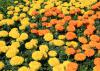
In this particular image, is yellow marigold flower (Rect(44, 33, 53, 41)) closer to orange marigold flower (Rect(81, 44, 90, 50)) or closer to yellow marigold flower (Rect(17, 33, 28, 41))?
yellow marigold flower (Rect(17, 33, 28, 41))

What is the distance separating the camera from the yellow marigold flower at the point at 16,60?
17.1ft

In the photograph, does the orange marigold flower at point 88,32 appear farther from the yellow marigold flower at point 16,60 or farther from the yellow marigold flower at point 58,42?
the yellow marigold flower at point 16,60

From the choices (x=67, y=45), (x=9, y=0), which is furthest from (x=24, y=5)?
(x=67, y=45)

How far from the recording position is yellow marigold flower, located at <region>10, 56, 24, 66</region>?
17.1ft

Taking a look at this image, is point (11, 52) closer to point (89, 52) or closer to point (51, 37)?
point (51, 37)

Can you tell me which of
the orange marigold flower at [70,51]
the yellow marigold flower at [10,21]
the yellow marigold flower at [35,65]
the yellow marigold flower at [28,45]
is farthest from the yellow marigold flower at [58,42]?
the yellow marigold flower at [10,21]

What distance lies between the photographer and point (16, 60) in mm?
5266

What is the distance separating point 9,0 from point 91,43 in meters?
3.44

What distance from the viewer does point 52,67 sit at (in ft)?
17.1

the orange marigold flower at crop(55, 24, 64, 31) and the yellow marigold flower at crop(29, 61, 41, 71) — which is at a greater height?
the orange marigold flower at crop(55, 24, 64, 31)

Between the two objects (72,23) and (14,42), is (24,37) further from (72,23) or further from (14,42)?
(72,23)

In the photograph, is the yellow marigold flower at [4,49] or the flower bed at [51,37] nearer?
the flower bed at [51,37]

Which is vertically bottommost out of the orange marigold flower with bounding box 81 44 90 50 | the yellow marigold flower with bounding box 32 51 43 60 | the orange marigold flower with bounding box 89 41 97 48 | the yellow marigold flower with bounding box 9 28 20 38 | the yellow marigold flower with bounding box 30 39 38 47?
the yellow marigold flower with bounding box 32 51 43 60

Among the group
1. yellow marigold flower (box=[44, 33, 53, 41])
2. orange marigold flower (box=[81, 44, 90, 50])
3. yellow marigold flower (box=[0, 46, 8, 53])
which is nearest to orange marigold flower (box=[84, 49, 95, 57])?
orange marigold flower (box=[81, 44, 90, 50])
